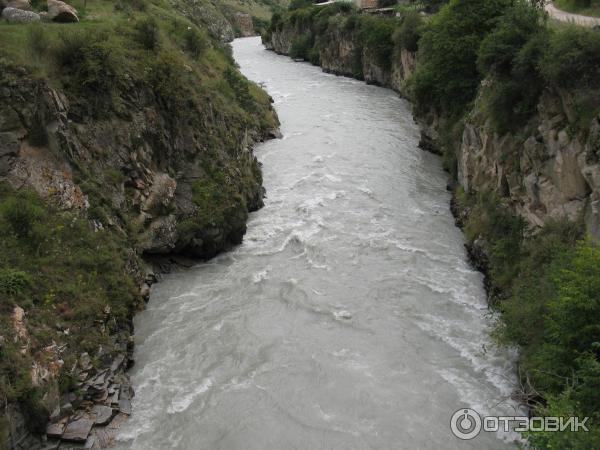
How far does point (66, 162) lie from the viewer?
15797 millimetres

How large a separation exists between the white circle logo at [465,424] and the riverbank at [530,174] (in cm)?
132

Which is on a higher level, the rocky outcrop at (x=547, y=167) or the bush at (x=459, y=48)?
the bush at (x=459, y=48)

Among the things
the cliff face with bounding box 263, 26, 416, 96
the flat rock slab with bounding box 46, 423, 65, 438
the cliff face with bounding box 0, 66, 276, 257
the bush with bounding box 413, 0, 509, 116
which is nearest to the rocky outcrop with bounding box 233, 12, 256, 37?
the cliff face with bounding box 263, 26, 416, 96

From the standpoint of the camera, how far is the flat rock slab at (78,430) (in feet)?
36.1

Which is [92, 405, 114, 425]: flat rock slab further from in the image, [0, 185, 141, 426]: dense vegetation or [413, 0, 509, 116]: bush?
[413, 0, 509, 116]: bush

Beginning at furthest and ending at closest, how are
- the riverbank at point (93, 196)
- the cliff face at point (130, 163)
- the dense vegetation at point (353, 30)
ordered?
the dense vegetation at point (353, 30) < the cliff face at point (130, 163) < the riverbank at point (93, 196)

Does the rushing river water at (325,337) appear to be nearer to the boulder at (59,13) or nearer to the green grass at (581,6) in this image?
the green grass at (581,6)

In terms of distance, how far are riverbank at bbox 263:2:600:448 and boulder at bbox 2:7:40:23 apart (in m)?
17.2

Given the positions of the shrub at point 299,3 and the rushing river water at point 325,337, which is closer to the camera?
the rushing river water at point 325,337

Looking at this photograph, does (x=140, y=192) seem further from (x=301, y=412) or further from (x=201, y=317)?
(x=301, y=412)

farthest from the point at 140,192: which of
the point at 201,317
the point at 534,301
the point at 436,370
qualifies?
the point at 534,301

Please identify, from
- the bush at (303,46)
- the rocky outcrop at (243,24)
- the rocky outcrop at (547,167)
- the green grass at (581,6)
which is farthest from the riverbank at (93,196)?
the rocky outcrop at (243,24)

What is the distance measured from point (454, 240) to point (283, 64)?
59151mm

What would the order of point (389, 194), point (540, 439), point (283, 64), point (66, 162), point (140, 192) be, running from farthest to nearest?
point (283, 64) < point (389, 194) < point (140, 192) < point (66, 162) < point (540, 439)
